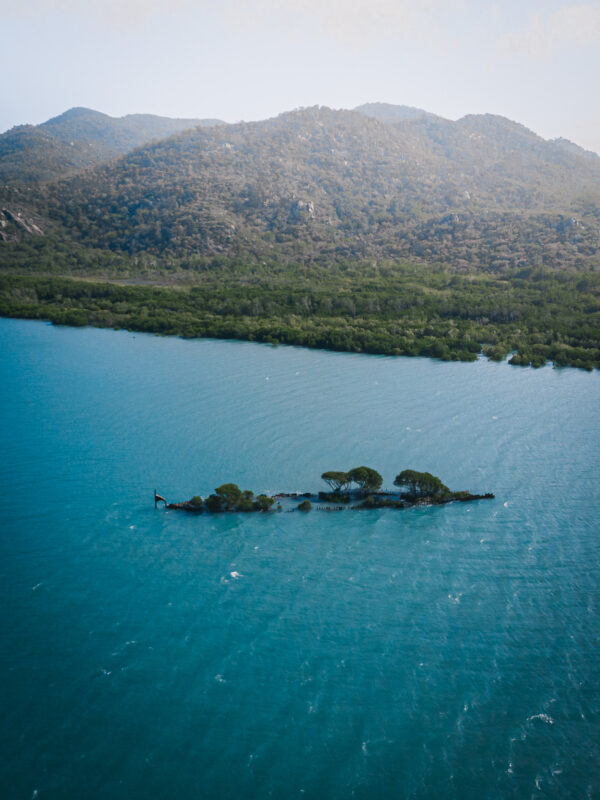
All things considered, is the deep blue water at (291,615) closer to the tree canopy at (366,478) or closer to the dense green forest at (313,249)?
the tree canopy at (366,478)

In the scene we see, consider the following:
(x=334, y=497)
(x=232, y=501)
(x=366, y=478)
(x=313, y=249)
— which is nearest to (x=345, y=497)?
(x=334, y=497)

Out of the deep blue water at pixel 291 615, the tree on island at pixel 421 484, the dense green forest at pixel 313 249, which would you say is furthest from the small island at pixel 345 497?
the dense green forest at pixel 313 249

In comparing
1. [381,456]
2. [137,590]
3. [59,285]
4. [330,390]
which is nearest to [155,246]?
[59,285]

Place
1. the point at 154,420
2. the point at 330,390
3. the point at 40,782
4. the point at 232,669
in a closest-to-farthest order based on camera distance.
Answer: the point at 40,782
the point at 232,669
the point at 154,420
the point at 330,390

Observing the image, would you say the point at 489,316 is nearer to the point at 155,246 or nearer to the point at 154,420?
the point at 154,420

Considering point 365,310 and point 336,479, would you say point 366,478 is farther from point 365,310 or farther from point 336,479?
point 365,310

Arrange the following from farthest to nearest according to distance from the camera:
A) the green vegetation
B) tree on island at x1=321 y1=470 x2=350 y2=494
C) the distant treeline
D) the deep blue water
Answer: the distant treeline
tree on island at x1=321 y1=470 x2=350 y2=494
the green vegetation
the deep blue water

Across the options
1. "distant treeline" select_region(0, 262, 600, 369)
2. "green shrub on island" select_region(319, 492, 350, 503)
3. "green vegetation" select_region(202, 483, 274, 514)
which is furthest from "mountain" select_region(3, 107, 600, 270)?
"green vegetation" select_region(202, 483, 274, 514)

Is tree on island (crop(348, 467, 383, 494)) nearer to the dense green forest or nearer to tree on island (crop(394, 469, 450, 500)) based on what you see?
tree on island (crop(394, 469, 450, 500))
